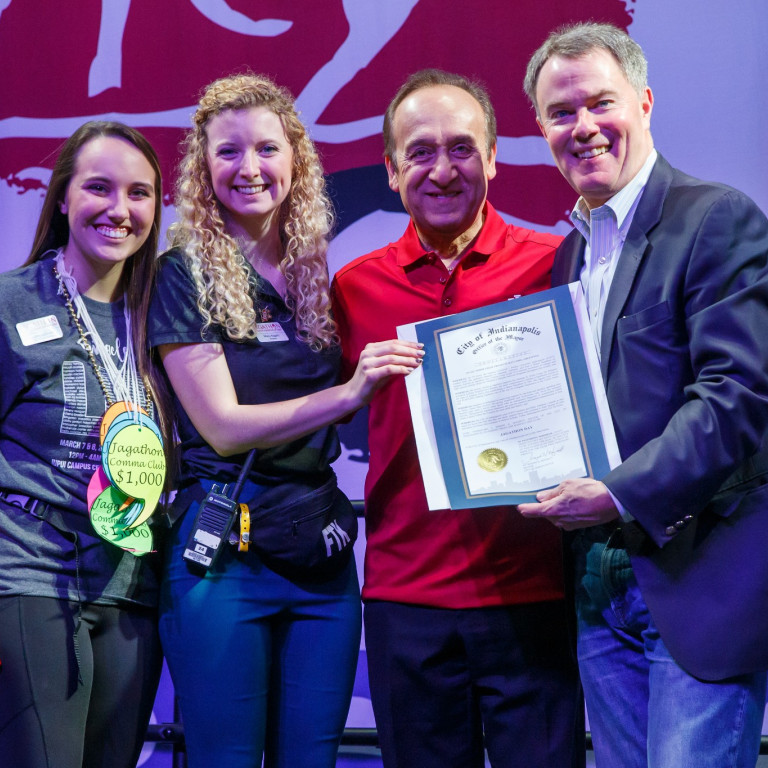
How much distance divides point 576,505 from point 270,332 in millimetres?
824

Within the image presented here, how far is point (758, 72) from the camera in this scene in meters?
2.91

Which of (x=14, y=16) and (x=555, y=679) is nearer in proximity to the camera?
(x=555, y=679)

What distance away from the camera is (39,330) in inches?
78.1

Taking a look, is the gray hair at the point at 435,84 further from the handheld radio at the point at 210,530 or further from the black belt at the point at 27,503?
the black belt at the point at 27,503

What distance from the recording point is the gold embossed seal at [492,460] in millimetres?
1759

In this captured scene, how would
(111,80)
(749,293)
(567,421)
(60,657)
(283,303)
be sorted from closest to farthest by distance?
(749,293)
(567,421)
(60,657)
(283,303)
(111,80)

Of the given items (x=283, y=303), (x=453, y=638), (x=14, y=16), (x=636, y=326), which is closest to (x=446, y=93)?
(x=283, y=303)

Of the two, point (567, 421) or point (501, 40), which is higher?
point (501, 40)

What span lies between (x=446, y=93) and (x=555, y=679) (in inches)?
53.2

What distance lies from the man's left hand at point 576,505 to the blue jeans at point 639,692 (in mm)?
138

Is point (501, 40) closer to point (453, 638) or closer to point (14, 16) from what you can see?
point (14, 16)

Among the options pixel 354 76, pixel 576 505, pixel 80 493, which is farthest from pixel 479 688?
pixel 354 76

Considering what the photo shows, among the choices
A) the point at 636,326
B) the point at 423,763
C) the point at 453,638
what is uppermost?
the point at 636,326

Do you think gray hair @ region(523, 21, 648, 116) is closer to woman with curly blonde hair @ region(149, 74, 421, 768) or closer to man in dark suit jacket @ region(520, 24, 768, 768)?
man in dark suit jacket @ region(520, 24, 768, 768)
